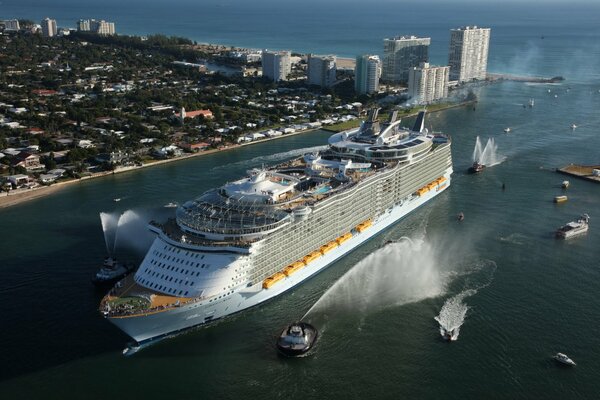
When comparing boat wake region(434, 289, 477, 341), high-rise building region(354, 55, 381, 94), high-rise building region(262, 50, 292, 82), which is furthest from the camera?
high-rise building region(262, 50, 292, 82)

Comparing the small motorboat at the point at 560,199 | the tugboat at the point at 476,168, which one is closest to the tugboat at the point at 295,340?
the small motorboat at the point at 560,199

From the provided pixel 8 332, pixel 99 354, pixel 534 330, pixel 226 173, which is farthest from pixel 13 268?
pixel 534 330

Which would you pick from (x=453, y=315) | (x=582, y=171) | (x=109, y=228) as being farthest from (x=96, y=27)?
(x=453, y=315)

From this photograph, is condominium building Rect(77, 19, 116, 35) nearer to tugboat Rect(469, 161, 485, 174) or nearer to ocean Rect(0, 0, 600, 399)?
ocean Rect(0, 0, 600, 399)

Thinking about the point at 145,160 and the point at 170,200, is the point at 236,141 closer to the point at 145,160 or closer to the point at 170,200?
the point at 145,160

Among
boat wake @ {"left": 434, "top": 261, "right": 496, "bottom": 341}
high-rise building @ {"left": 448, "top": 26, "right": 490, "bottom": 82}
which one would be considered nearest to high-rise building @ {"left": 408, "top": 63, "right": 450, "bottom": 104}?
high-rise building @ {"left": 448, "top": 26, "right": 490, "bottom": 82}

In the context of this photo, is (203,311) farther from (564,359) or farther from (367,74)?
(367,74)
